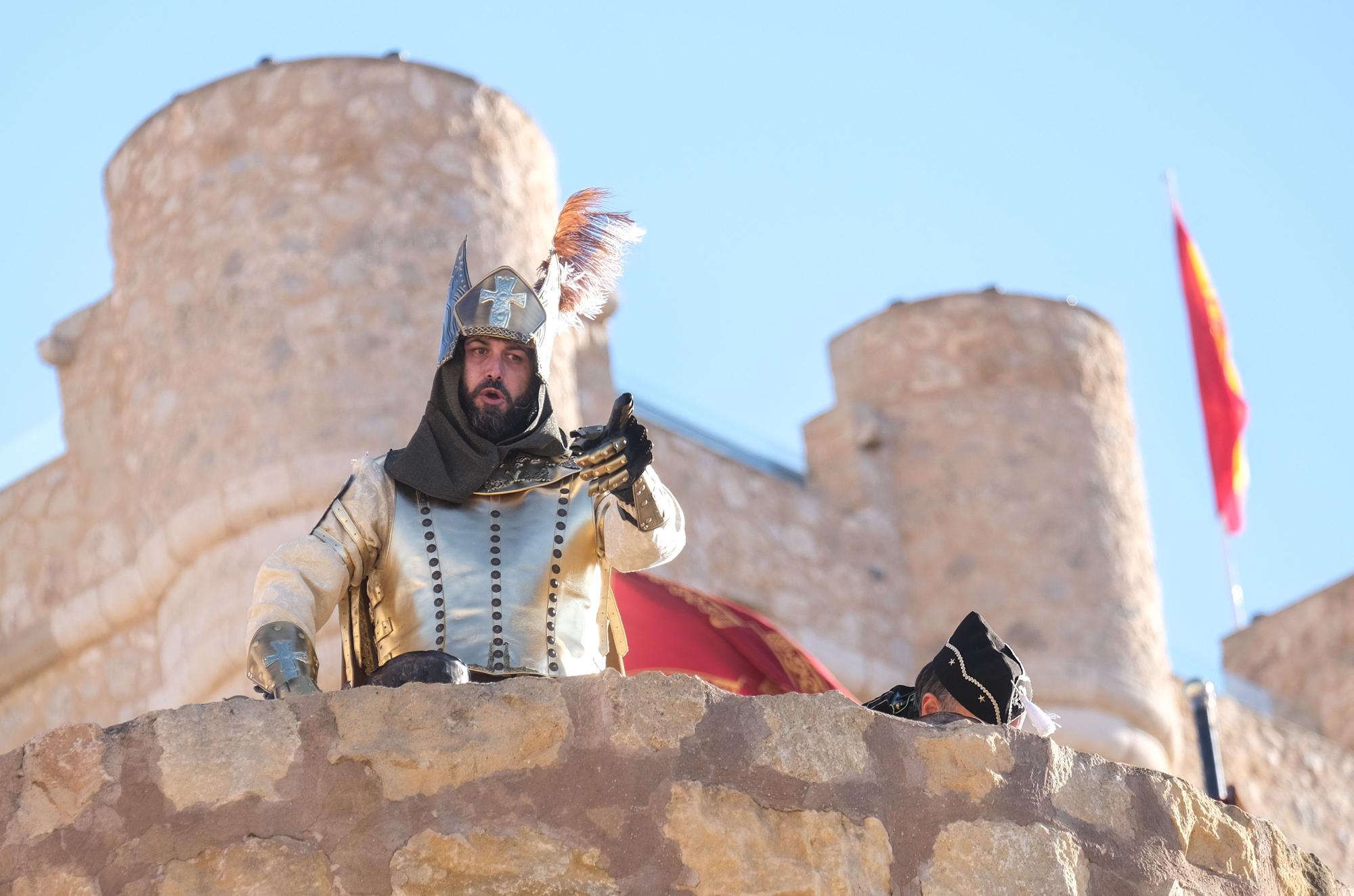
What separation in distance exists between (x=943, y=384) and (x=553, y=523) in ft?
27.0

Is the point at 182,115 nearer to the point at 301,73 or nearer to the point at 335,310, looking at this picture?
the point at 301,73

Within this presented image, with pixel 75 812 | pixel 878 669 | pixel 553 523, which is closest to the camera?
pixel 75 812

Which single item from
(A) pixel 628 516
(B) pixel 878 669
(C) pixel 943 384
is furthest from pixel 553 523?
(C) pixel 943 384

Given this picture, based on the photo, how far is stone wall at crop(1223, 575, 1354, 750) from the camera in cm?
1473

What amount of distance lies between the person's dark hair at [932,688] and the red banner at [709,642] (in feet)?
15.2

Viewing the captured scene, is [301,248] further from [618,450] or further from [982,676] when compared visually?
[982,676]

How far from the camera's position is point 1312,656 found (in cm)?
1485

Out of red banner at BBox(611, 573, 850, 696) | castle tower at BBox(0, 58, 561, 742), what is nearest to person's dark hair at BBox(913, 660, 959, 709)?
castle tower at BBox(0, 58, 561, 742)

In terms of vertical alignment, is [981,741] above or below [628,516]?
below

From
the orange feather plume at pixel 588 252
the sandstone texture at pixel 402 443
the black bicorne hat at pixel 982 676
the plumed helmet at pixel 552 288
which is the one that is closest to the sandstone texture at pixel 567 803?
the sandstone texture at pixel 402 443

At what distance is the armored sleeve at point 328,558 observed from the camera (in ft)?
14.5

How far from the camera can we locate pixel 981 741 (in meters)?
3.84

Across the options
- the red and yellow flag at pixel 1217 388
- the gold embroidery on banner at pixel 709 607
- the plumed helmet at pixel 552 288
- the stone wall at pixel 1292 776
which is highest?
the red and yellow flag at pixel 1217 388

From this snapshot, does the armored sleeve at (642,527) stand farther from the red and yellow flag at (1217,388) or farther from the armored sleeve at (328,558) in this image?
the red and yellow flag at (1217,388)
